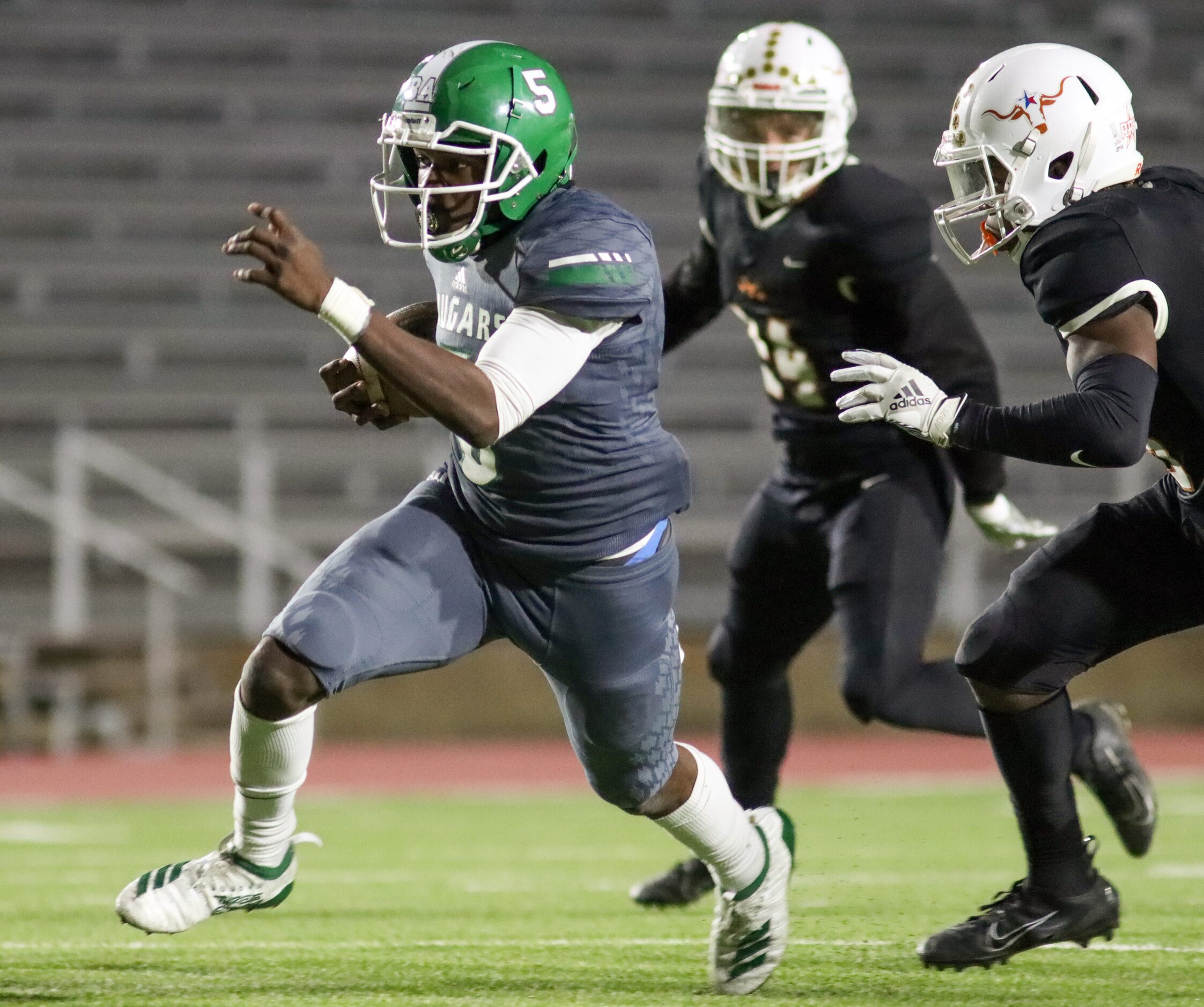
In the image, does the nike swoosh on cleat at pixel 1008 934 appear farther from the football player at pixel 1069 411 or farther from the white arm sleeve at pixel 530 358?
the white arm sleeve at pixel 530 358

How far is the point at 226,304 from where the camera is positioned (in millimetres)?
11703

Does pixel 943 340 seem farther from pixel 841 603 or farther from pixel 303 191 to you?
pixel 303 191

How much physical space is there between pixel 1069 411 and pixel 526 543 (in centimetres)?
89

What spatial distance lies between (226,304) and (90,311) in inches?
33.6

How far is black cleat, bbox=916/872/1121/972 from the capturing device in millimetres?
3031

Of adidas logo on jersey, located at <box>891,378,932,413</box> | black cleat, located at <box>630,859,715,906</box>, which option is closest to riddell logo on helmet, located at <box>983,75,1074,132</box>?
adidas logo on jersey, located at <box>891,378,932,413</box>

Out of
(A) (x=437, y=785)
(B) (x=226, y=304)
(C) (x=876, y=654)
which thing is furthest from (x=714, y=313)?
(B) (x=226, y=304)

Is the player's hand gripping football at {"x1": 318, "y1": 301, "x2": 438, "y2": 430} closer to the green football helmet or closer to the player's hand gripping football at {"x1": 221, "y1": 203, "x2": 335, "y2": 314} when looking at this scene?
the green football helmet

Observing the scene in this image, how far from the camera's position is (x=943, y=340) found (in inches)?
156

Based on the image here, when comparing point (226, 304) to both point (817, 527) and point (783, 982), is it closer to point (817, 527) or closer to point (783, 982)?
point (817, 527)

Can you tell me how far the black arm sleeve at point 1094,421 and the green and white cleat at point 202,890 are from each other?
125 centimetres

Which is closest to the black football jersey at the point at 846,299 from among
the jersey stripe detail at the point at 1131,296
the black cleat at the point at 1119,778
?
the black cleat at the point at 1119,778

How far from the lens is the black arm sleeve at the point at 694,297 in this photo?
4.21 metres

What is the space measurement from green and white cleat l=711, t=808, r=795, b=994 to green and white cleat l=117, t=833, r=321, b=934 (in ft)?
2.29
